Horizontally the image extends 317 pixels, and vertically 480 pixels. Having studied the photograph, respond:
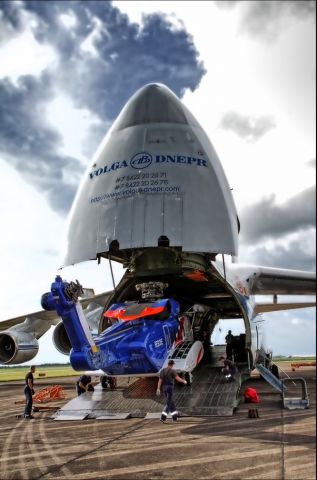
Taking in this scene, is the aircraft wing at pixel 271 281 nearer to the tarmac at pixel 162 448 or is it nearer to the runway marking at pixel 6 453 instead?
the tarmac at pixel 162 448

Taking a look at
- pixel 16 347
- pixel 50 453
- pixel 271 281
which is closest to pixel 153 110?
pixel 271 281

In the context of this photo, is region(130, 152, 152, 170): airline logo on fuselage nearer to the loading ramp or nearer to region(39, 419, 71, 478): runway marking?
the loading ramp

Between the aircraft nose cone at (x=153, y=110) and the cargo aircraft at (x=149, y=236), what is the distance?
29 mm

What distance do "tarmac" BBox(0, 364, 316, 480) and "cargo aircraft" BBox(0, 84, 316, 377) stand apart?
1904 mm

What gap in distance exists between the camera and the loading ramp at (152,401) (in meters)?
9.70

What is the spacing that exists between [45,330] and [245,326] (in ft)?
23.0

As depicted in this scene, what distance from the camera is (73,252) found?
11.6 meters

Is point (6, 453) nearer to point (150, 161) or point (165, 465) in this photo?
point (165, 465)

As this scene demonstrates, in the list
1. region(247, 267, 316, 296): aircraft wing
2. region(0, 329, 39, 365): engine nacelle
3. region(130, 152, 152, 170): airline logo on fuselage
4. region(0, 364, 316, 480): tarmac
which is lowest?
region(0, 364, 316, 480): tarmac

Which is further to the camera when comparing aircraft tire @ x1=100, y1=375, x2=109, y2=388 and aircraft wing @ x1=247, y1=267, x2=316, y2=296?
aircraft wing @ x1=247, y1=267, x2=316, y2=296

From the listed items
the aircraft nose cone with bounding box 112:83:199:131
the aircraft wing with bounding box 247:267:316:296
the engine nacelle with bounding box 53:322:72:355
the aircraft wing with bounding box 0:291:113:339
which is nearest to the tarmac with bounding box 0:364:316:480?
the engine nacelle with bounding box 53:322:72:355

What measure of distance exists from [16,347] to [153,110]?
25.7ft

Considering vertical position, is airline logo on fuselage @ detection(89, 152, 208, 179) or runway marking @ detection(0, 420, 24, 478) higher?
airline logo on fuselage @ detection(89, 152, 208, 179)

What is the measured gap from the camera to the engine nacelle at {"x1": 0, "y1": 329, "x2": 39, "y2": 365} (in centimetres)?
1386
